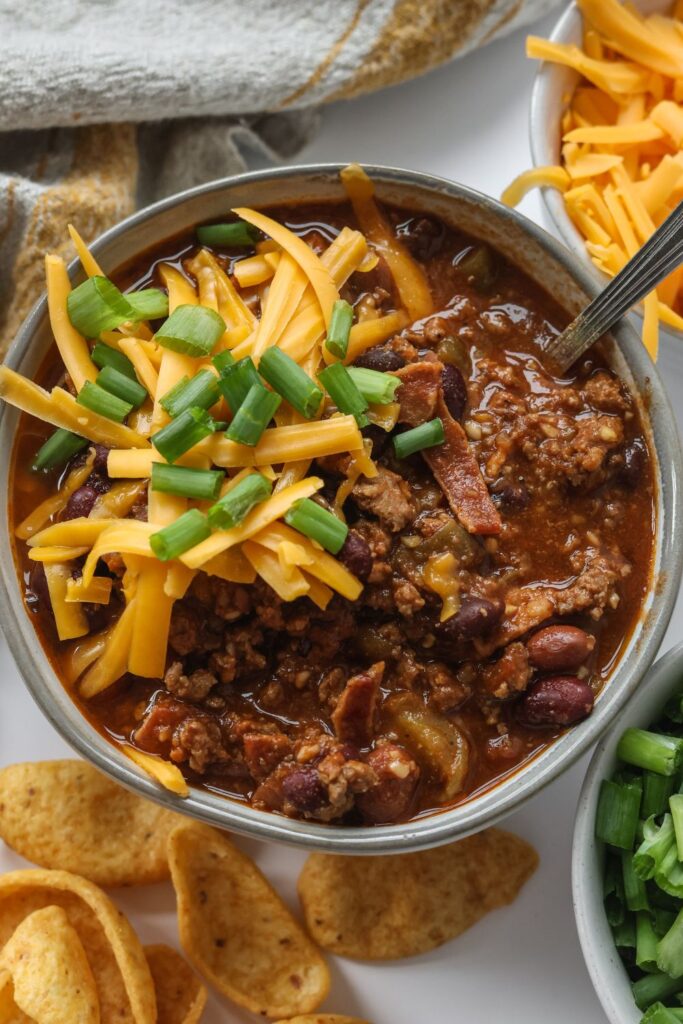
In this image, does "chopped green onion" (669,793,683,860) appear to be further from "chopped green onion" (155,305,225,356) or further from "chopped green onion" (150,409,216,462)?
"chopped green onion" (155,305,225,356)

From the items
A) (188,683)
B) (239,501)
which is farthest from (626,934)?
(239,501)

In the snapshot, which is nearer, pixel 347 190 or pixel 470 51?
pixel 347 190

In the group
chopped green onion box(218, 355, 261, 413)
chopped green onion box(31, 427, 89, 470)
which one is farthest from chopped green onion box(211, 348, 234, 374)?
chopped green onion box(31, 427, 89, 470)

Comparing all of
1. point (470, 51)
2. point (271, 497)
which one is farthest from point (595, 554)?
point (470, 51)

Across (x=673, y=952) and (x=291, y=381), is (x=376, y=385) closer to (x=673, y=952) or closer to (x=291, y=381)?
(x=291, y=381)

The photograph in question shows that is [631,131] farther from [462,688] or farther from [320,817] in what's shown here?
[320,817]
